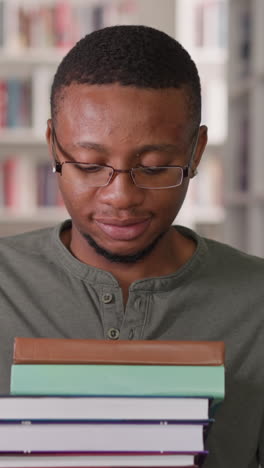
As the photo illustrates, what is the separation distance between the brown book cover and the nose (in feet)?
0.94

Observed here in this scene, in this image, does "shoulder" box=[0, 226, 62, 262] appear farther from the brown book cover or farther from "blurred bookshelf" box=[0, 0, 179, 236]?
"blurred bookshelf" box=[0, 0, 179, 236]

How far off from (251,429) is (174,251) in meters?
0.27

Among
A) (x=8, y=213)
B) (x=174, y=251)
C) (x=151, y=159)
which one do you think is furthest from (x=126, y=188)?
(x=8, y=213)

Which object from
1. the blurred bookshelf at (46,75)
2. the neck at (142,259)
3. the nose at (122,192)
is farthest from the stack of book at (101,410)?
the blurred bookshelf at (46,75)

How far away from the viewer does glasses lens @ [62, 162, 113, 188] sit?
35.4 inches

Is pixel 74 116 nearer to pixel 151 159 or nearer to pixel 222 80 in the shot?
pixel 151 159

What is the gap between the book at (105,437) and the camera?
595 millimetres

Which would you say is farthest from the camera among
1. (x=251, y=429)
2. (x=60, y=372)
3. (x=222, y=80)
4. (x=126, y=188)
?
(x=222, y=80)

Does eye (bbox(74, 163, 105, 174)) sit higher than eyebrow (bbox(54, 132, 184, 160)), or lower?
lower

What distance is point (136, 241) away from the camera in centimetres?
95

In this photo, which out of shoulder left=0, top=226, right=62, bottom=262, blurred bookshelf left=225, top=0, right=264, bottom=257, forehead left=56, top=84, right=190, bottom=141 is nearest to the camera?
forehead left=56, top=84, right=190, bottom=141

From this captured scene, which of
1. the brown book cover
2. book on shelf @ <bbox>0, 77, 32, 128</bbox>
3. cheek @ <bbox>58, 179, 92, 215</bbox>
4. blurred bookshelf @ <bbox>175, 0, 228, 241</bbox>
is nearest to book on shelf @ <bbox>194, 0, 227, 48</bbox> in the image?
blurred bookshelf @ <bbox>175, 0, 228, 241</bbox>

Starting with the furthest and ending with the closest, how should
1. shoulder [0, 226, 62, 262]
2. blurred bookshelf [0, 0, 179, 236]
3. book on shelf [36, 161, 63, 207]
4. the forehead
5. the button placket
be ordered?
book on shelf [36, 161, 63, 207] < blurred bookshelf [0, 0, 179, 236] < shoulder [0, 226, 62, 262] < the button placket < the forehead

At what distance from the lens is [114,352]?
24.5 inches
